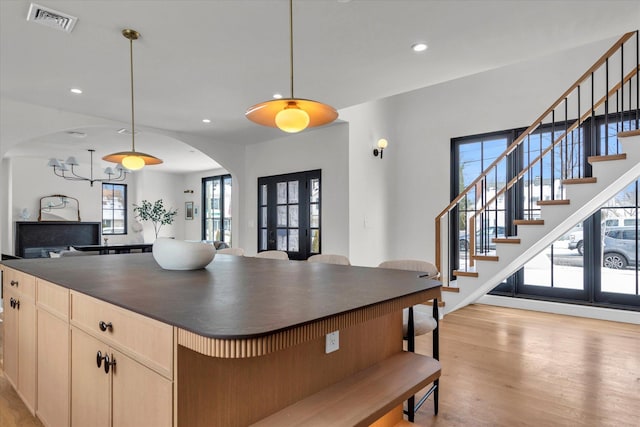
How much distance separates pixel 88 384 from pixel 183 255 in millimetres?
830

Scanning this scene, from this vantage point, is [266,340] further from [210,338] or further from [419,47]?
[419,47]

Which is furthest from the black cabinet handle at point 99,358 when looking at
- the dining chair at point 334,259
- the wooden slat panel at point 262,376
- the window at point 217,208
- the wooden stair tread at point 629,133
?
the window at point 217,208

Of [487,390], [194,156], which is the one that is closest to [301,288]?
[487,390]

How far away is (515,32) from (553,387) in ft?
8.41

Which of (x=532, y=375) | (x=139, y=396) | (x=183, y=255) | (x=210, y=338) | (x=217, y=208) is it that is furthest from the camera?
(x=217, y=208)

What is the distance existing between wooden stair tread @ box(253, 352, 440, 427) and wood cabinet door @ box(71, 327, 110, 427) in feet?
2.06

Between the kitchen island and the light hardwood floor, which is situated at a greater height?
the kitchen island

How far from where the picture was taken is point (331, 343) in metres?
1.63

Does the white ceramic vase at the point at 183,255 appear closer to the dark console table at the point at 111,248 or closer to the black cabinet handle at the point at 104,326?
the black cabinet handle at the point at 104,326

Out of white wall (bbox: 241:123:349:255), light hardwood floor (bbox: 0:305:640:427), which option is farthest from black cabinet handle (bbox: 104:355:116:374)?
white wall (bbox: 241:123:349:255)

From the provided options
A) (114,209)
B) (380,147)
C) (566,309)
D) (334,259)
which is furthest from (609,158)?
(114,209)

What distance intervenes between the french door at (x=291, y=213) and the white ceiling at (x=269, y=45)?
5.65ft

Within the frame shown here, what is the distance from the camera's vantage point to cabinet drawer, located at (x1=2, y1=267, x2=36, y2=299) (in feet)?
7.20

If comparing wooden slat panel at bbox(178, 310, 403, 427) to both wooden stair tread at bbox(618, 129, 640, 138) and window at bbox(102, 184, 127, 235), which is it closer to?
wooden stair tread at bbox(618, 129, 640, 138)
